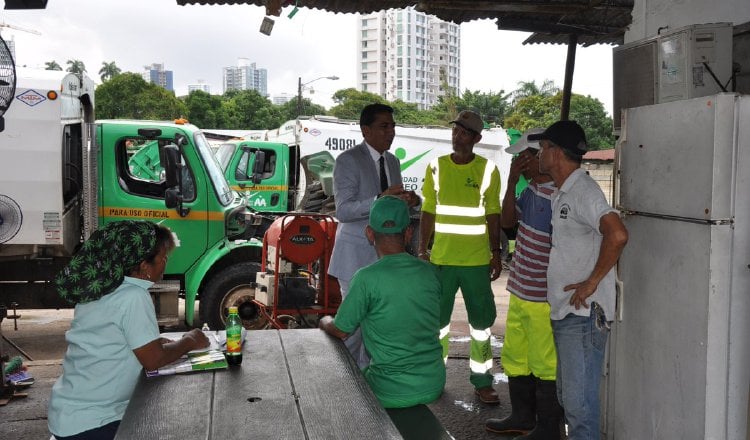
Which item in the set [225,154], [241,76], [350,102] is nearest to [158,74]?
[241,76]

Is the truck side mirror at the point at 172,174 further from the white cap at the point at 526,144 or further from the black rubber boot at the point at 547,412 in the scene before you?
the black rubber boot at the point at 547,412

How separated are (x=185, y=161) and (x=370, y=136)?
330 cm

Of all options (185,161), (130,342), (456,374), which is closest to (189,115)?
(185,161)

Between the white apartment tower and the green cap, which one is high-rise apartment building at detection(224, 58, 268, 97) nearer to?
the white apartment tower

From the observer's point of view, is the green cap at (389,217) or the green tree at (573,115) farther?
the green tree at (573,115)

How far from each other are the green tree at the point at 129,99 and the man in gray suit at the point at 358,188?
100 feet

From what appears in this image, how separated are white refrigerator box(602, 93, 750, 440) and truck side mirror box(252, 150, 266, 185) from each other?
10.1 meters

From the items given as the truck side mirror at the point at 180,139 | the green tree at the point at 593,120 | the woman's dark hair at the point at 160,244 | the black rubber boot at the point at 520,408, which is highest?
the green tree at the point at 593,120

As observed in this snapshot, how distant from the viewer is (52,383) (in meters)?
5.87

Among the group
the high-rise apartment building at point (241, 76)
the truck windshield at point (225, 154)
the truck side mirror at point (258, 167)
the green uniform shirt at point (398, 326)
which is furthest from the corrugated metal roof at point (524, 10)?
the high-rise apartment building at point (241, 76)

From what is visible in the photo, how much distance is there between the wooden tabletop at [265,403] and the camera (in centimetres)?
228

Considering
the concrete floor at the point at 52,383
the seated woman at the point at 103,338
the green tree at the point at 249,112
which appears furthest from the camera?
the green tree at the point at 249,112

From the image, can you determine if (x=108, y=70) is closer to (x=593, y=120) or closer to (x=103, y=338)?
(x=593, y=120)

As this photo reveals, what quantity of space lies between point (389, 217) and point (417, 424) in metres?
0.90
